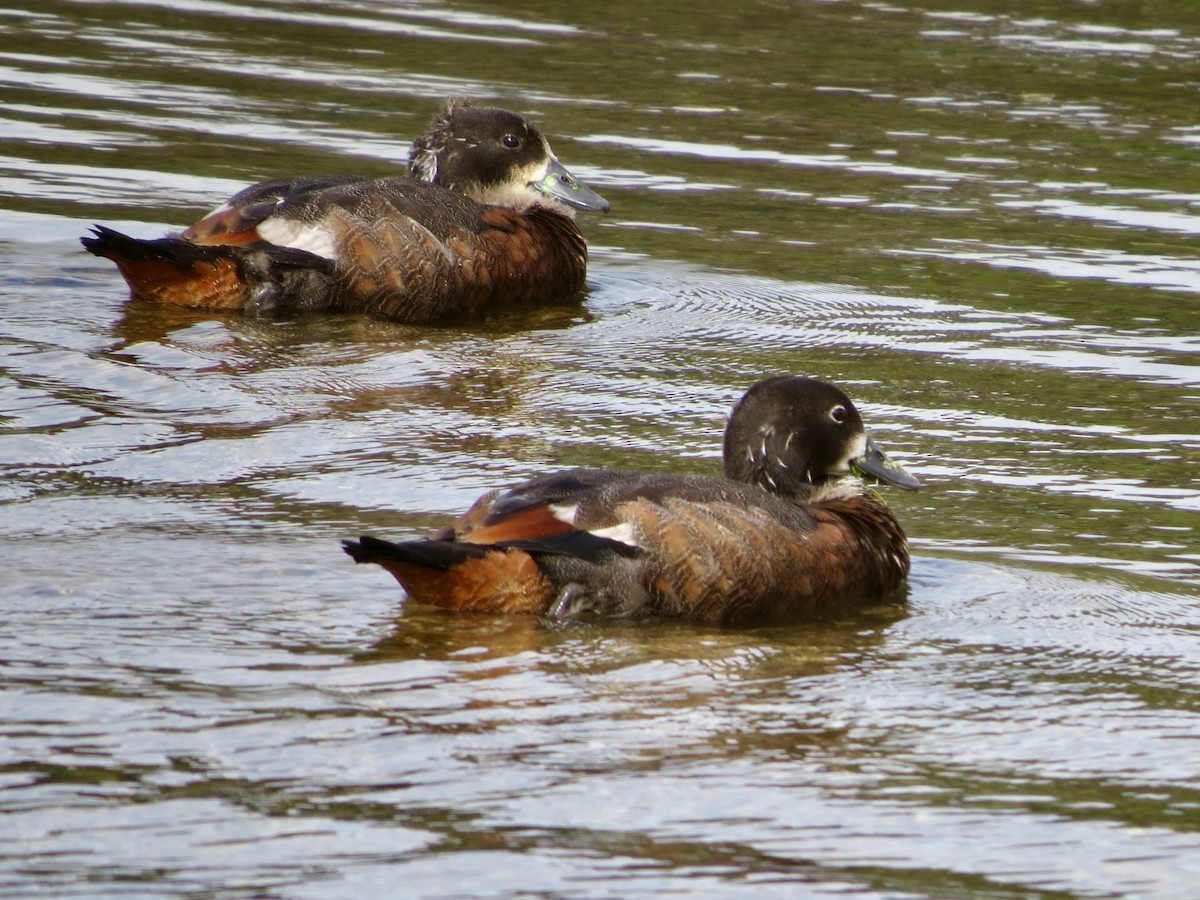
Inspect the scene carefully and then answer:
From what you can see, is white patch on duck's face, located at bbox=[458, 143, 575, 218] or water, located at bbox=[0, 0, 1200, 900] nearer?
water, located at bbox=[0, 0, 1200, 900]

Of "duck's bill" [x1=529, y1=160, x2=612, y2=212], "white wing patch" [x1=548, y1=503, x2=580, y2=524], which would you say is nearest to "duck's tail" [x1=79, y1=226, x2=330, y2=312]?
"duck's bill" [x1=529, y1=160, x2=612, y2=212]

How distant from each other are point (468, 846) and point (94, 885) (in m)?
0.82

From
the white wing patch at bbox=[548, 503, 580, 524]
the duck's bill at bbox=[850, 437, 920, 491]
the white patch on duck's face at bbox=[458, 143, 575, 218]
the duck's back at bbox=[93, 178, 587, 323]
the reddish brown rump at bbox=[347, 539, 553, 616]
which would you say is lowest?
the reddish brown rump at bbox=[347, 539, 553, 616]

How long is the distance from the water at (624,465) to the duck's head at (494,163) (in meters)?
0.60

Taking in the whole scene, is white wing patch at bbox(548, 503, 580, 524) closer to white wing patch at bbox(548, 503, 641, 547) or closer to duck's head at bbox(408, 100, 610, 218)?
white wing patch at bbox(548, 503, 641, 547)

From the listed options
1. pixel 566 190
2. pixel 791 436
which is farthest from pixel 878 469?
pixel 566 190

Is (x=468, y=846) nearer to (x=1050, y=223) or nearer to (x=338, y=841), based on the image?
(x=338, y=841)

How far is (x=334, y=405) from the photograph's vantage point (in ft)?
28.6

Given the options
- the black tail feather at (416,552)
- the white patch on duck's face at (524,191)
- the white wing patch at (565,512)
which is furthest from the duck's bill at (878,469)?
the white patch on duck's face at (524,191)

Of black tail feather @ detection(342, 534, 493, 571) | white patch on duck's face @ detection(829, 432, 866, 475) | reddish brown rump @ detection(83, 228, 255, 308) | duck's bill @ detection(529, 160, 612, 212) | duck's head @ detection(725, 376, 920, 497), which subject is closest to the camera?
black tail feather @ detection(342, 534, 493, 571)

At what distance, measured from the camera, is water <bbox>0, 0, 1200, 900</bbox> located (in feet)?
15.8

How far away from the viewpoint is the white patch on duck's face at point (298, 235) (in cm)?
1010

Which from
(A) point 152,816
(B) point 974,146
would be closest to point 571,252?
(B) point 974,146

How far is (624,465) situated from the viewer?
7.97 metres
